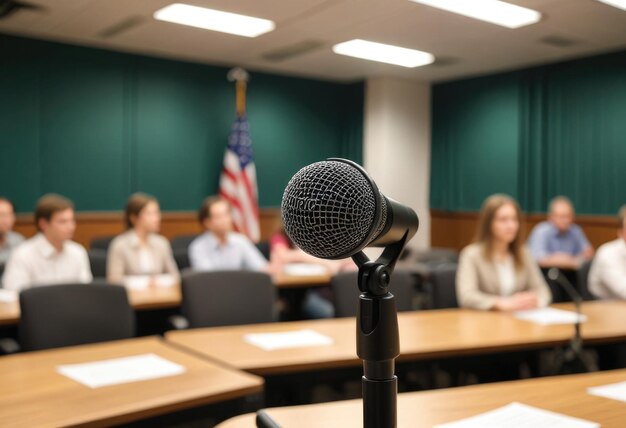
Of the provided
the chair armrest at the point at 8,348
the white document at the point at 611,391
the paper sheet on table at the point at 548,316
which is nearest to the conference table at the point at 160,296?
the chair armrest at the point at 8,348

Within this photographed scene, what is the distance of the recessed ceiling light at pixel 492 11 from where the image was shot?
5270 millimetres

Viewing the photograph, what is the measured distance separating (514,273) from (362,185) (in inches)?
123

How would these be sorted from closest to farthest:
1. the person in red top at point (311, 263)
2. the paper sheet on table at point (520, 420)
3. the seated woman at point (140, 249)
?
the paper sheet on table at point (520, 420) → the seated woman at point (140, 249) → the person in red top at point (311, 263)

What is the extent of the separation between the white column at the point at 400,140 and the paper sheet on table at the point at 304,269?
327 cm

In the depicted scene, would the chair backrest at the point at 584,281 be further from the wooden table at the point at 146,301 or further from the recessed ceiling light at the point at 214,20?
the recessed ceiling light at the point at 214,20

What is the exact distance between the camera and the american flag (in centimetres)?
782

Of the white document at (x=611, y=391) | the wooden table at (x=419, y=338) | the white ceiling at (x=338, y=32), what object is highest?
the white ceiling at (x=338, y=32)

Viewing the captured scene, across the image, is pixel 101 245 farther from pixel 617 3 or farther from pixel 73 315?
pixel 617 3

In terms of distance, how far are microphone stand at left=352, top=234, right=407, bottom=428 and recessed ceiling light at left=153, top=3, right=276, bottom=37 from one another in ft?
16.5

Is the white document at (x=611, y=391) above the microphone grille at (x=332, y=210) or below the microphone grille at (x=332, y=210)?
below

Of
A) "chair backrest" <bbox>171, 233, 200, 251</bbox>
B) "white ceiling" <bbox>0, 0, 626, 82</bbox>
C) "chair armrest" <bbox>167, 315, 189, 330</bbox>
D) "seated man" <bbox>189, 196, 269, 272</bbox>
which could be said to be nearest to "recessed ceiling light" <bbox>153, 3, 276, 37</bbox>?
"white ceiling" <bbox>0, 0, 626, 82</bbox>

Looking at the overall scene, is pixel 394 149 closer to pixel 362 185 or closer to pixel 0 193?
pixel 0 193

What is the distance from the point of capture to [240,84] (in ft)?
26.7

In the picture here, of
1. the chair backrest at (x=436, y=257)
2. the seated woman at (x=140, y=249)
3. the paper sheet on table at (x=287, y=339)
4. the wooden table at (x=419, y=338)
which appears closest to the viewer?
the wooden table at (x=419, y=338)
